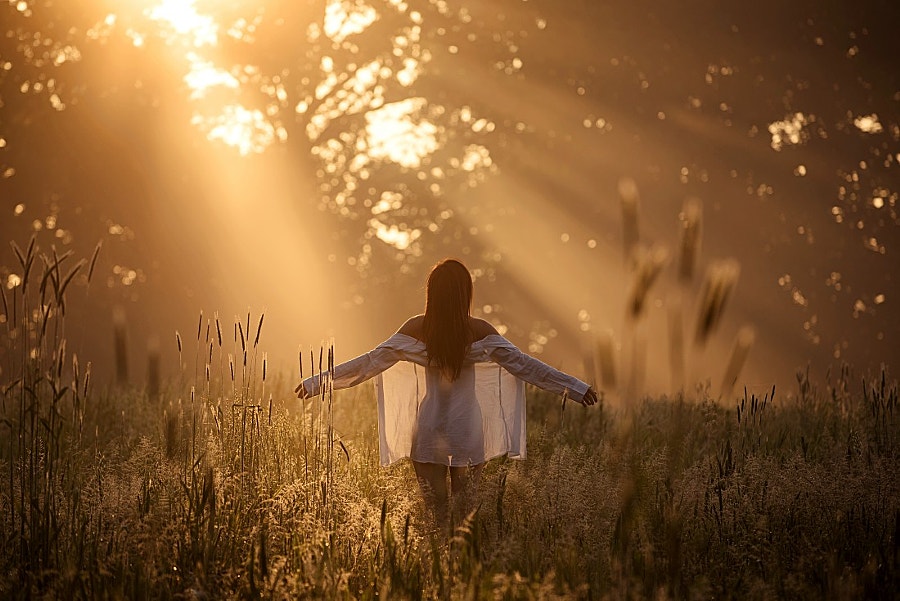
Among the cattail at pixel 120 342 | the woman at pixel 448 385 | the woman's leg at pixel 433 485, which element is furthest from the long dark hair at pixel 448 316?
the cattail at pixel 120 342

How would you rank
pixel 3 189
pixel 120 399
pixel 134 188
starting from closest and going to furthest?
pixel 120 399 < pixel 3 189 < pixel 134 188

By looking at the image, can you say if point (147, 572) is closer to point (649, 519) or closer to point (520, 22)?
point (649, 519)

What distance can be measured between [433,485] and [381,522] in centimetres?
235

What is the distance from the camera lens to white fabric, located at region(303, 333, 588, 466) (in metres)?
6.27

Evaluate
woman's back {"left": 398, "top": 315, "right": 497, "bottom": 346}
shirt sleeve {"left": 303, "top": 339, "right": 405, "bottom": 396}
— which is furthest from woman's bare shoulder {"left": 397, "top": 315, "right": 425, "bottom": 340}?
shirt sleeve {"left": 303, "top": 339, "right": 405, "bottom": 396}

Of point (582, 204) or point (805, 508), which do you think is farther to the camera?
point (582, 204)

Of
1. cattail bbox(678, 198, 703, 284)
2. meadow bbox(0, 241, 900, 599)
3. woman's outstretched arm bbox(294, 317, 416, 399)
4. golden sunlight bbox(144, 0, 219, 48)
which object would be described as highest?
golden sunlight bbox(144, 0, 219, 48)

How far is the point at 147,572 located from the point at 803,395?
6184 mm

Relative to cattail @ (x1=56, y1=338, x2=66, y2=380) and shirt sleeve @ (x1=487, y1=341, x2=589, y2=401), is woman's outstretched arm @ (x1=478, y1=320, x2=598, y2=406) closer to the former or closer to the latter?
shirt sleeve @ (x1=487, y1=341, x2=589, y2=401)

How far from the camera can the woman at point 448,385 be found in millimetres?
6234

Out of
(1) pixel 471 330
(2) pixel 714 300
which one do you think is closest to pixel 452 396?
(1) pixel 471 330

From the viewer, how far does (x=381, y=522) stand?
3.98m

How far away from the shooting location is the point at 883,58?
23422mm

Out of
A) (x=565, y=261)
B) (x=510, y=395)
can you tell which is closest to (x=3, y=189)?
(x=565, y=261)
